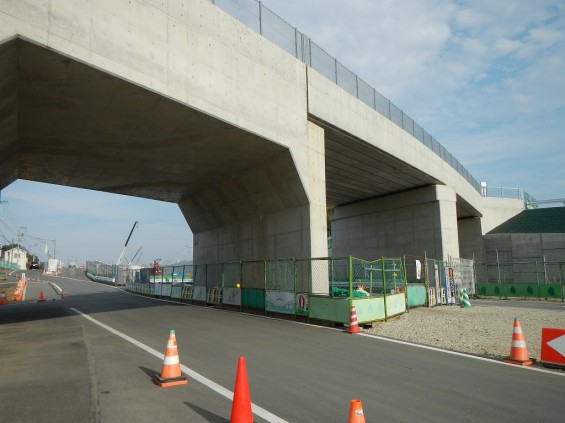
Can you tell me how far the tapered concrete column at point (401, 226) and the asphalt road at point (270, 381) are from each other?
20.6 metres

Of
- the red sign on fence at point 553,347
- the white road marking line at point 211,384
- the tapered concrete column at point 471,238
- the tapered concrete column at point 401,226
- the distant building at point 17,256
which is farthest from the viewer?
the distant building at point 17,256

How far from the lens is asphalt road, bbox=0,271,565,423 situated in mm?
4930

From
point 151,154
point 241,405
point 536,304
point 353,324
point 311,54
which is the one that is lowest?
point 536,304

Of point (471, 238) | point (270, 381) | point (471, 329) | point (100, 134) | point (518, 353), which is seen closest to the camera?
point (270, 381)

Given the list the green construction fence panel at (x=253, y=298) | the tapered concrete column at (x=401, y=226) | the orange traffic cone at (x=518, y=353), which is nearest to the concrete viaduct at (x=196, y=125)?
the tapered concrete column at (x=401, y=226)

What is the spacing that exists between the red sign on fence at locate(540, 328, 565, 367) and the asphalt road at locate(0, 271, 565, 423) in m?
0.43

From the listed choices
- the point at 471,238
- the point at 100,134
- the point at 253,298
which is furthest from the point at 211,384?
the point at 471,238

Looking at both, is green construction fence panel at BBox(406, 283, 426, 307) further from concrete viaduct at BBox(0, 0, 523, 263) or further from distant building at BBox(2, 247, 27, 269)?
distant building at BBox(2, 247, 27, 269)

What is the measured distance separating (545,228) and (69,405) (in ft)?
133

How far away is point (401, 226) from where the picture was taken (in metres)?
31.5

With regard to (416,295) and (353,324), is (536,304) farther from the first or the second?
(353,324)

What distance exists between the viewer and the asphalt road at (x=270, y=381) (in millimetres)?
4930

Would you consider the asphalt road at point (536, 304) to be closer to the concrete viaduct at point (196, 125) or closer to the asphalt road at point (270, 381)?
the concrete viaduct at point (196, 125)

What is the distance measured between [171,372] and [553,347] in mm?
6734
